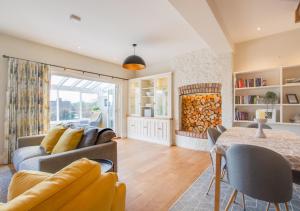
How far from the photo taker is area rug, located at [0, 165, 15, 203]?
211 cm

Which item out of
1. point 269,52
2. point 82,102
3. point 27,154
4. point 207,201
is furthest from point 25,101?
point 269,52

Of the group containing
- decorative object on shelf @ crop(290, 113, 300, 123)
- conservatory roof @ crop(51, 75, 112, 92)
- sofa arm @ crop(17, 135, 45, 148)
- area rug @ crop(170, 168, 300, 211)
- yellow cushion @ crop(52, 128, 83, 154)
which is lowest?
area rug @ crop(170, 168, 300, 211)

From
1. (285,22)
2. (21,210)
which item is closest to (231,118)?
(285,22)

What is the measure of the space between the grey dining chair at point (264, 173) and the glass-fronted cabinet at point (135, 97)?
14.9 ft

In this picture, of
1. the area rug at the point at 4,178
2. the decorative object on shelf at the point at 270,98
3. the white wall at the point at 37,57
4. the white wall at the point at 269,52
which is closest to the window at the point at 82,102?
the white wall at the point at 37,57

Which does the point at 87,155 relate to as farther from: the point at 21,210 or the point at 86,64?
the point at 86,64

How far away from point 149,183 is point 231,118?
256 cm

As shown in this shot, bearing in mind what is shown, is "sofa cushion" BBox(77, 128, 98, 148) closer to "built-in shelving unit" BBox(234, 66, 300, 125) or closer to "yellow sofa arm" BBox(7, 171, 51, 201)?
"yellow sofa arm" BBox(7, 171, 51, 201)

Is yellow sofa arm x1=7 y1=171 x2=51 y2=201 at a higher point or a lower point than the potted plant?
lower

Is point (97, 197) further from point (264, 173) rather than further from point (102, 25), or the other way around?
point (102, 25)

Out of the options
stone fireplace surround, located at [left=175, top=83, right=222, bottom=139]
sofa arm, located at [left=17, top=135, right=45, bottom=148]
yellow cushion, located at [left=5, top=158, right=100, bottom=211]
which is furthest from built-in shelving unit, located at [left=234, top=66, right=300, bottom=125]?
sofa arm, located at [left=17, top=135, right=45, bottom=148]

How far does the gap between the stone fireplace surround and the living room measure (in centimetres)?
3

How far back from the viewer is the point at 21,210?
23.0 inches

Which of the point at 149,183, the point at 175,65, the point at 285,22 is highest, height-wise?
the point at 285,22
